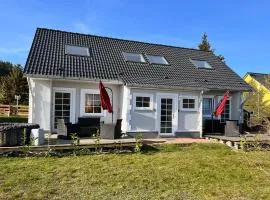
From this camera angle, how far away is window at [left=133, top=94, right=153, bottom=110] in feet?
52.2

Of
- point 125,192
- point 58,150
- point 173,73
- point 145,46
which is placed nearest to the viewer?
point 125,192

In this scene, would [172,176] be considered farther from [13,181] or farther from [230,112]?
[230,112]

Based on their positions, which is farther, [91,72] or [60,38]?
[60,38]

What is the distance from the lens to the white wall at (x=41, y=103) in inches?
612

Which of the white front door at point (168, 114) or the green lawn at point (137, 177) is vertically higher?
the white front door at point (168, 114)

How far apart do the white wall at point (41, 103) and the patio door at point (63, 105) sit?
394mm

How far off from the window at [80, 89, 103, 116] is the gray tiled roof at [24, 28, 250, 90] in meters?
0.86

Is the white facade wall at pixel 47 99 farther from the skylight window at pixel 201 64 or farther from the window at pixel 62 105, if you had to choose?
the skylight window at pixel 201 64

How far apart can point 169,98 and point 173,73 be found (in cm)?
257

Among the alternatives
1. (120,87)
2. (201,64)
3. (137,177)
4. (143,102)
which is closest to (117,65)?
(120,87)

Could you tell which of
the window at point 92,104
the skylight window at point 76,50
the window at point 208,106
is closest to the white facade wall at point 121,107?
Answer: the window at point 92,104

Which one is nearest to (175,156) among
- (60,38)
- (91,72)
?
(91,72)

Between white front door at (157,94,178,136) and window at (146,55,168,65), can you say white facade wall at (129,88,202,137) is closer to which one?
white front door at (157,94,178,136)

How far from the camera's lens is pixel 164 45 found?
2300cm
